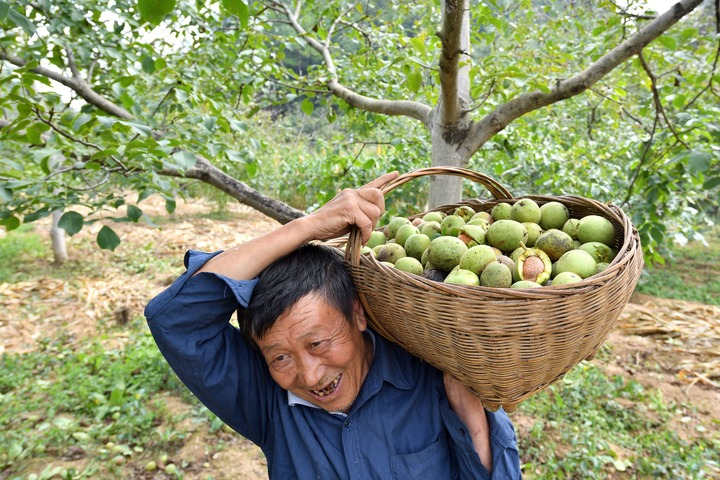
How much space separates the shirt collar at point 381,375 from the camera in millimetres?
1449

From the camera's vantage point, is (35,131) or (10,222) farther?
(10,222)

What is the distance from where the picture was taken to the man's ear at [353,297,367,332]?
4.77ft

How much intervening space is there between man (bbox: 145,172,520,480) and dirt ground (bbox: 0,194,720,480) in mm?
2051

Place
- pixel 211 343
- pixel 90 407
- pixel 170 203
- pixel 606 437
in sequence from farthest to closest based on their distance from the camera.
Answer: pixel 90 407 < pixel 606 437 < pixel 170 203 < pixel 211 343

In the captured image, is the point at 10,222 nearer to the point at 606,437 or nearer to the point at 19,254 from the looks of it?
the point at 606,437

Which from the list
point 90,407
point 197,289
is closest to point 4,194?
point 197,289

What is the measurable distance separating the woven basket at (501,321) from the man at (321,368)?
0.49ft

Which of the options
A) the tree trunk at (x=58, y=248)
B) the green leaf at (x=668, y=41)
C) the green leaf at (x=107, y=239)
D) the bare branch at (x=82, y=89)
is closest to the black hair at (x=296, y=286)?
the green leaf at (x=107, y=239)

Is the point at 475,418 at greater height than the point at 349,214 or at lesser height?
lesser

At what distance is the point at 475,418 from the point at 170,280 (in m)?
6.51

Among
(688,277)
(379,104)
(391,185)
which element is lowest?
(688,277)

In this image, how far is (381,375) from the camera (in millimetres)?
1454

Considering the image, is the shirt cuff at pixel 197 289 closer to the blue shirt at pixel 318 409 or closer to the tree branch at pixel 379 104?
the blue shirt at pixel 318 409

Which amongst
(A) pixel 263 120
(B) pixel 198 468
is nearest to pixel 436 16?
(B) pixel 198 468
